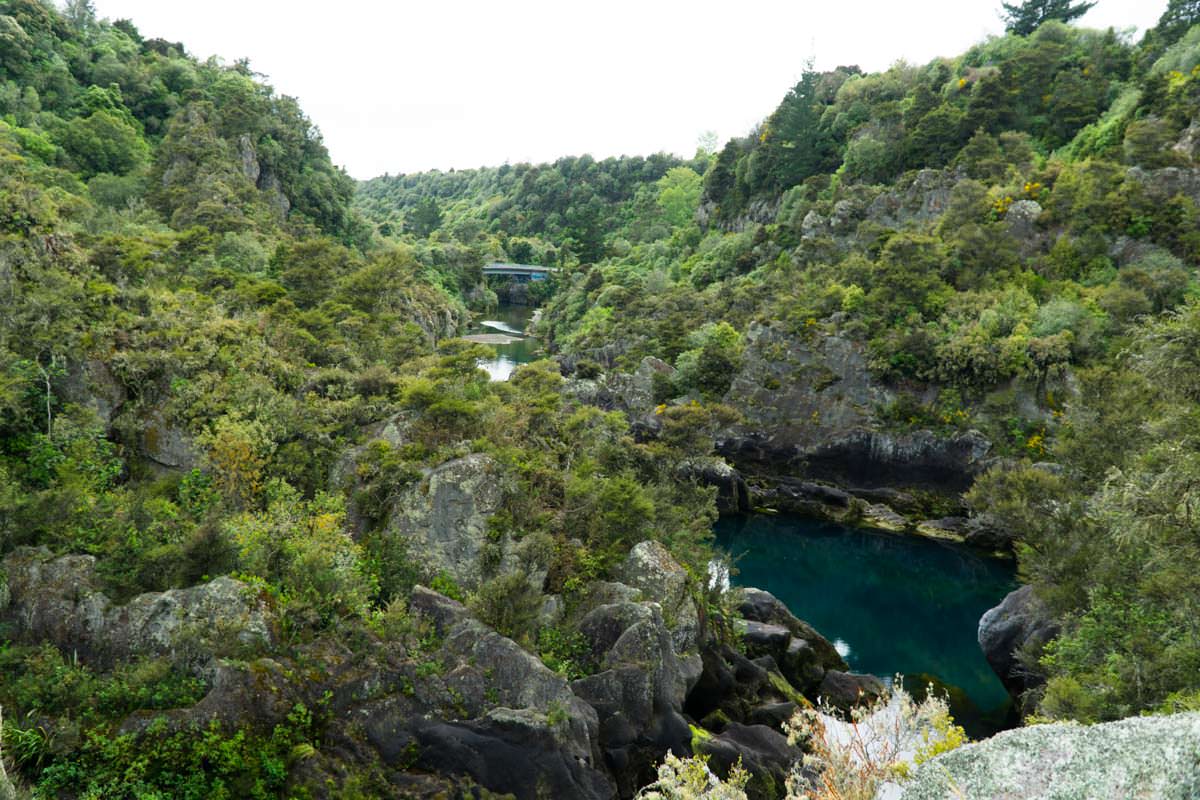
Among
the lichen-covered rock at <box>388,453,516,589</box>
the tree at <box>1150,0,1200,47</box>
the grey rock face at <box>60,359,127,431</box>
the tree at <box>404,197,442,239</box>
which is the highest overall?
the tree at <box>1150,0,1200,47</box>

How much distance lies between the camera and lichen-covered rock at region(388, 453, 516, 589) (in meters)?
18.2

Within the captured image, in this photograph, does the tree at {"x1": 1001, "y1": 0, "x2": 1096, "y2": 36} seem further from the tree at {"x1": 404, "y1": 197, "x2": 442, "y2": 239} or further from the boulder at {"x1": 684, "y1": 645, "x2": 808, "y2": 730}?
the tree at {"x1": 404, "y1": 197, "x2": 442, "y2": 239}

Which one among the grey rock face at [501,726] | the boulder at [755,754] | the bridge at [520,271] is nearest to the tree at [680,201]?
the bridge at [520,271]

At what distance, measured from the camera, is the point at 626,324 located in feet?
208

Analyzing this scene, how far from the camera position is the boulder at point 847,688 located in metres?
22.5

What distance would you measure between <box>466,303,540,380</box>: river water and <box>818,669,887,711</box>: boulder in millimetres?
42516

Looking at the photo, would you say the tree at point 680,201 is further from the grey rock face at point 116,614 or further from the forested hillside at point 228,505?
the grey rock face at point 116,614

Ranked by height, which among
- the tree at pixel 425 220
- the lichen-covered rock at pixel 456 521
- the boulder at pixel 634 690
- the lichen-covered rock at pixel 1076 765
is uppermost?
the tree at pixel 425 220

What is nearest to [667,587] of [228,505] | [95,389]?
[228,505]

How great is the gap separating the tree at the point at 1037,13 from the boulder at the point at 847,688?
7272 cm

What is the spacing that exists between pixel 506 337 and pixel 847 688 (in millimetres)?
68594

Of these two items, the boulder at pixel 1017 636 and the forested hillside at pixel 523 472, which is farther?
the boulder at pixel 1017 636

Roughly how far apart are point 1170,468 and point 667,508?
14.7m

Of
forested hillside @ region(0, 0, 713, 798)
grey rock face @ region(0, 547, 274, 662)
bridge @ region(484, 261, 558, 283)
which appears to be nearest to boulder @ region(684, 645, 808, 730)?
forested hillside @ region(0, 0, 713, 798)
